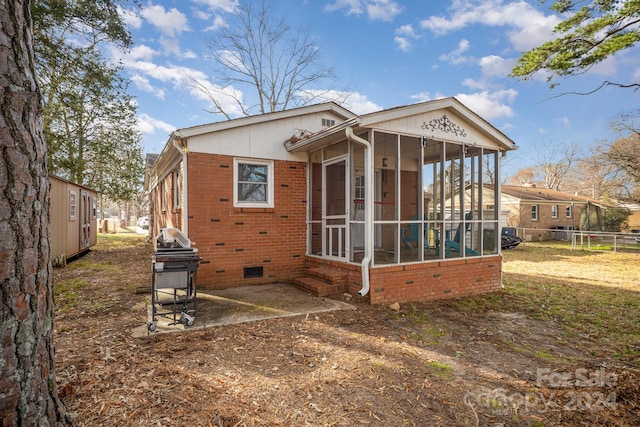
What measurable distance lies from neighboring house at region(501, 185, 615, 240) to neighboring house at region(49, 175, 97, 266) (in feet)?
85.5

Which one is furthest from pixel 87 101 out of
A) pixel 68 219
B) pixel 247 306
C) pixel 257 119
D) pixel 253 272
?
pixel 247 306

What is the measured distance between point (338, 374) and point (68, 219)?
11.3 metres

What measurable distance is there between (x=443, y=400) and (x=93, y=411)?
9.54ft

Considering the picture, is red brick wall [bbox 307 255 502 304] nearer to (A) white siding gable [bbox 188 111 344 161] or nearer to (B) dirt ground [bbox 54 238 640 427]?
(B) dirt ground [bbox 54 238 640 427]

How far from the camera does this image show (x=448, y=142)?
7008 mm

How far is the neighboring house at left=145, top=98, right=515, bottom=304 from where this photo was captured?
6.20 meters

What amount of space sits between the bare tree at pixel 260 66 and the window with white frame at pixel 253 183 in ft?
48.1

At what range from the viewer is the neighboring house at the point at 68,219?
962 cm

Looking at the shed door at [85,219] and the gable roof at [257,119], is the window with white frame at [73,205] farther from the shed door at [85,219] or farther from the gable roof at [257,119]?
the gable roof at [257,119]

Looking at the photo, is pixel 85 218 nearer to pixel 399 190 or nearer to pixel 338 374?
pixel 399 190

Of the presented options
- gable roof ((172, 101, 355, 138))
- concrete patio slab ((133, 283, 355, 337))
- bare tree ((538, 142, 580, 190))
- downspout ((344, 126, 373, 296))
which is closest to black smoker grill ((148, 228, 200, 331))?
concrete patio slab ((133, 283, 355, 337))

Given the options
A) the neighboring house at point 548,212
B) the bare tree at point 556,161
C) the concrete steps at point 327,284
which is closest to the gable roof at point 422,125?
the concrete steps at point 327,284

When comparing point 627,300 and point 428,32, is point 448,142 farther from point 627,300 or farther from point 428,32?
point 428,32

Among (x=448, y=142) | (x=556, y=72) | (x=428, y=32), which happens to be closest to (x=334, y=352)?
(x=448, y=142)
